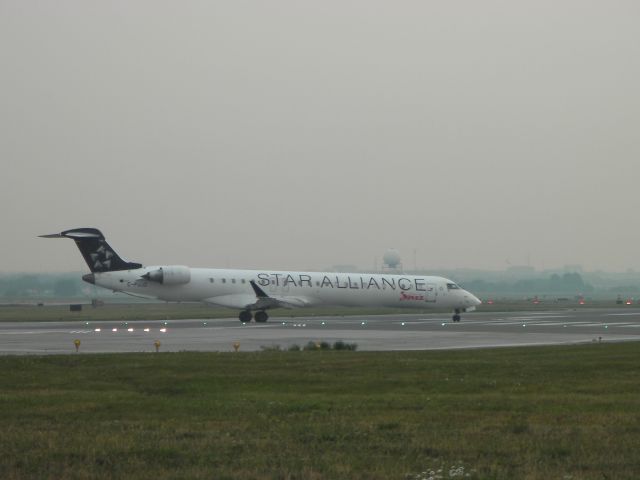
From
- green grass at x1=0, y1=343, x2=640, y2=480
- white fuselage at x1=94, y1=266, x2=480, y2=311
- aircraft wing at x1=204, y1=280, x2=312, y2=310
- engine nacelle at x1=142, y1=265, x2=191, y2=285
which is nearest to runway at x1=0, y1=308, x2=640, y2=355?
engine nacelle at x1=142, y1=265, x2=191, y2=285

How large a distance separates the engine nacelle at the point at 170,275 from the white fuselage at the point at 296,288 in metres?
0.08

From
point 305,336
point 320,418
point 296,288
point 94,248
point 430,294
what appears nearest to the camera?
point 320,418

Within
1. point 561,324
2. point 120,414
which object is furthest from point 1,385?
point 561,324

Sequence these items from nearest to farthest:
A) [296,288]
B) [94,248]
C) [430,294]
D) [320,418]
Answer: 1. [320,418]
2. [94,248]
3. [296,288]
4. [430,294]

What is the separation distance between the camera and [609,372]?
2333 centimetres

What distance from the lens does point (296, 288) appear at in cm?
6331

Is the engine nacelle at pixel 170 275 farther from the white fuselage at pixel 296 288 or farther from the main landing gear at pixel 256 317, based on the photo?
the main landing gear at pixel 256 317

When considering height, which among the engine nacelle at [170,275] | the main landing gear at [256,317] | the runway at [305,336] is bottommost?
the runway at [305,336]

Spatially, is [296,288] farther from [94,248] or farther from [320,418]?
[320,418]

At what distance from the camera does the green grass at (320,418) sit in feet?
38.1

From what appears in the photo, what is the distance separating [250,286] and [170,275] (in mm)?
4989

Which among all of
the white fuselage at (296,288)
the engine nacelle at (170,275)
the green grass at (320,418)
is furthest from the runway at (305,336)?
A: the green grass at (320,418)

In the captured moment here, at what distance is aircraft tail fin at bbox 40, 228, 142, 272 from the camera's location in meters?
59.1

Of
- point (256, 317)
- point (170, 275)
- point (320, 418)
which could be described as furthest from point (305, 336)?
point (320, 418)
